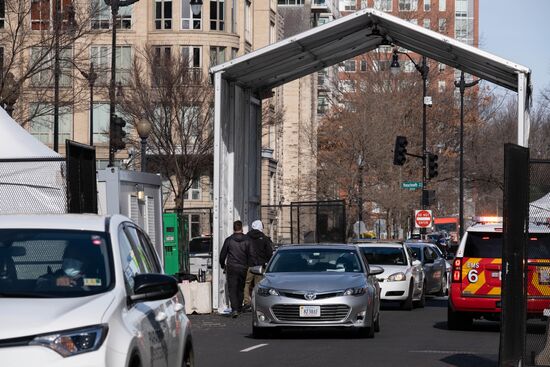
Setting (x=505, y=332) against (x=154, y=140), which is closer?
(x=505, y=332)

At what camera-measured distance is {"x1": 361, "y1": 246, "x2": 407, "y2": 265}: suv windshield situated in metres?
32.5

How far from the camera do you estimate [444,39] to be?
30.1m

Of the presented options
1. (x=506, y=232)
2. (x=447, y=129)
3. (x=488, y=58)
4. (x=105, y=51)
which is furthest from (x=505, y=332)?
(x=447, y=129)

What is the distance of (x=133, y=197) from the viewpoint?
80.2 feet

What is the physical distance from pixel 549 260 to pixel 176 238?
53.6 ft

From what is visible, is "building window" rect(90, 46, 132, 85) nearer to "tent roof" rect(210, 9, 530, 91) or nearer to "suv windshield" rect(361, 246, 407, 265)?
"tent roof" rect(210, 9, 530, 91)

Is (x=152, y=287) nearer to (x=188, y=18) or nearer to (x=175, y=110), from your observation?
(x=175, y=110)

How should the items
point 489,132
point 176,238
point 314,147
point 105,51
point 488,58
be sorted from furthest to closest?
1. point 489,132
2. point 314,147
3. point 105,51
4. point 176,238
5. point 488,58

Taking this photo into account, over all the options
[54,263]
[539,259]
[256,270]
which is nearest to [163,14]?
[256,270]

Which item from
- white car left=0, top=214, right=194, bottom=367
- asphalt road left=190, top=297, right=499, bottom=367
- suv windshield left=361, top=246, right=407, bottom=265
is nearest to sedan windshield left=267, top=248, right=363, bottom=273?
asphalt road left=190, top=297, right=499, bottom=367

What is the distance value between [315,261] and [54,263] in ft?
44.9

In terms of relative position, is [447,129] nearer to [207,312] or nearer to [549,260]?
[207,312]

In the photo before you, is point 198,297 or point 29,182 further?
point 198,297

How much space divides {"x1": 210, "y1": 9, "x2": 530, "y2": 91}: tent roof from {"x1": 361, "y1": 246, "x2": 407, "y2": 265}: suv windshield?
463cm
